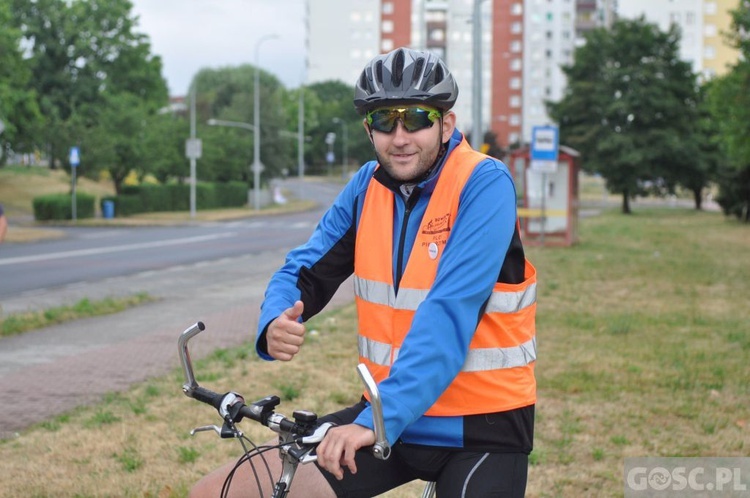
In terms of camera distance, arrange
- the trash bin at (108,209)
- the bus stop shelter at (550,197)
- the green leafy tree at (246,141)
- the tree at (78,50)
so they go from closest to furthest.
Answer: the bus stop shelter at (550,197)
the trash bin at (108,209)
the green leafy tree at (246,141)
the tree at (78,50)

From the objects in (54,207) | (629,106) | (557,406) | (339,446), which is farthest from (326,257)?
(629,106)

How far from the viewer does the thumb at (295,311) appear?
111 inches

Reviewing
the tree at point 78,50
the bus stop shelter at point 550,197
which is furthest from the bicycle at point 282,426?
the tree at point 78,50

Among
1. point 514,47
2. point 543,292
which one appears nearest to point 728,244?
point 543,292

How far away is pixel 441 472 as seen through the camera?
2.91 m

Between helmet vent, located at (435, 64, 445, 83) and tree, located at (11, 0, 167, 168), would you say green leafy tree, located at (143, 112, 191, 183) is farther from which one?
helmet vent, located at (435, 64, 445, 83)

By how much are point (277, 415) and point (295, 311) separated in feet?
1.13

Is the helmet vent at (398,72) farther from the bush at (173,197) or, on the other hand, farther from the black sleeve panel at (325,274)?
the bush at (173,197)

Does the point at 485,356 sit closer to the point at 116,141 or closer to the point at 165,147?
the point at 116,141

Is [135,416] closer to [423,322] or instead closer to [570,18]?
[423,322]

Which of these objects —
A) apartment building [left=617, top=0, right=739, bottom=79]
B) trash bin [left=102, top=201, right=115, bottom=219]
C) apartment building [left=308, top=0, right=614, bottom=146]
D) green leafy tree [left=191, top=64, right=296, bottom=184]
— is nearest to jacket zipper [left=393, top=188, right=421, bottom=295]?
trash bin [left=102, top=201, right=115, bottom=219]

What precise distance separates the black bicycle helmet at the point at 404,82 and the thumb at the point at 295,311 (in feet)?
1.75

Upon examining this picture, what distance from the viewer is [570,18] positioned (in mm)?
129250

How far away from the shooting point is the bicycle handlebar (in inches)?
92.4
